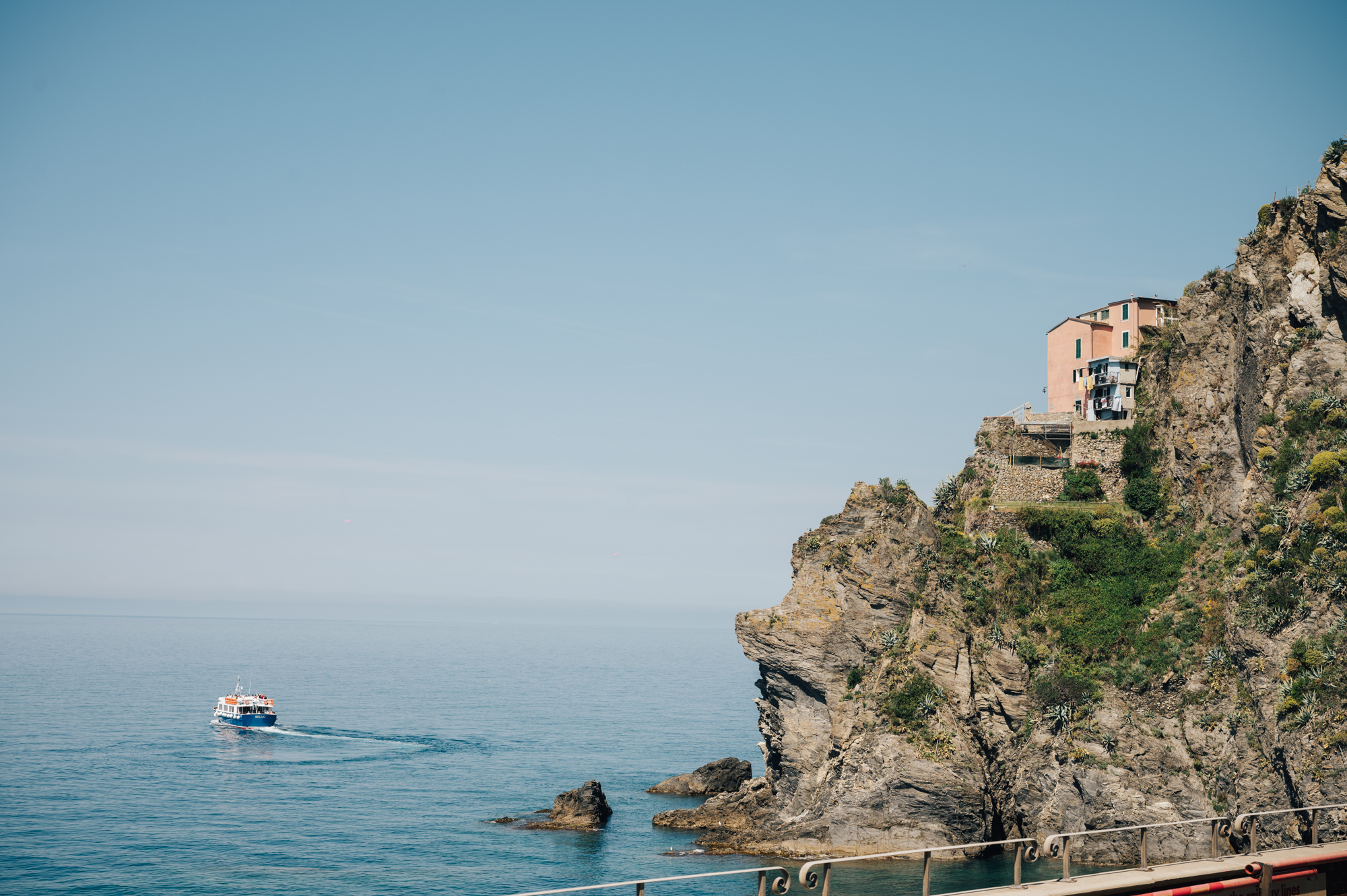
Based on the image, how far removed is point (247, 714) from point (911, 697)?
84.5 meters

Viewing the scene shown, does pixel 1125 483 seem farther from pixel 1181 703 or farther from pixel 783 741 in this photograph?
pixel 783 741

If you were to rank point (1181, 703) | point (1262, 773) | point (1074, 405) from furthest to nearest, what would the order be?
point (1074, 405) < point (1181, 703) < point (1262, 773)

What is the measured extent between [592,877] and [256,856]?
2218cm

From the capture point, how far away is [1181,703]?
51.2 meters

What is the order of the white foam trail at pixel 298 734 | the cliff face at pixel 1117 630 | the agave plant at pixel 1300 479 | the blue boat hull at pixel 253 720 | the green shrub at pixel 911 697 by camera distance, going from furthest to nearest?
1. the blue boat hull at pixel 253 720
2. the white foam trail at pixel 298 734
3. the green shrub at pixel 911 697
4. the agave plant at pixel 1300 479
5. the cliff face at pixel 1117 630

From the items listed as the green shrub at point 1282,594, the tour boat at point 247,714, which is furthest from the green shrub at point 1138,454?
the tour boat at point 247,714

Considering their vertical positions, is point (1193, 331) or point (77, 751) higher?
point (1193, 331)

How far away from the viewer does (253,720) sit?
371 feet

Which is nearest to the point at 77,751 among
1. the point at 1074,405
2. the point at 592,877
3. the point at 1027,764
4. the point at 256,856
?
the point at 256,856

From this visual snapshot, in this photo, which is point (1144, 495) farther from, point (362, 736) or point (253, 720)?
point (253, 720)

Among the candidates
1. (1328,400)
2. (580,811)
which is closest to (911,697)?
(580,811)

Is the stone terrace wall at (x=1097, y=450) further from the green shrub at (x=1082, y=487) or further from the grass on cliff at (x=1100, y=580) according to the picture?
the grass on cliff at (x=1100, y=580)

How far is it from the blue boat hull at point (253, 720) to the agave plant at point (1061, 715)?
89.7 metres

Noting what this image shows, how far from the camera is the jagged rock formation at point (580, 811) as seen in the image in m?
66.8
